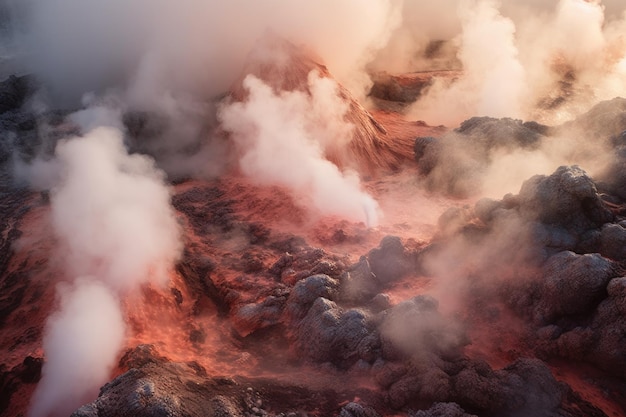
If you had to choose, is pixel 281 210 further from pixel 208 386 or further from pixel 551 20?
pixel 551 20

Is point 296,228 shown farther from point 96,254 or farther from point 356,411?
point 356,411

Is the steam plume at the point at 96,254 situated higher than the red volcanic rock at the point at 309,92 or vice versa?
the red volcanic rock at the point at 309,92

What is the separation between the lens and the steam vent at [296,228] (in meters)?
6.12

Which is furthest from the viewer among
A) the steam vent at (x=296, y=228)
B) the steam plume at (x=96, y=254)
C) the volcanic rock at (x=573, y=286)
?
the steam plume at (x=96, y=254)

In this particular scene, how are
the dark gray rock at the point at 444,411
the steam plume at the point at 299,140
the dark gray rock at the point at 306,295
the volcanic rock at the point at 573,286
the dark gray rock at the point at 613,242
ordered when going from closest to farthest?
the dark gray rock at the point at 444,411
the volcanic rock at the point at 573,286
the dark gray rock at the point at 613,242
the dark gray rock at the point at 306,295
the steam plume at the point at 299,140

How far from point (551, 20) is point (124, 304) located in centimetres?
2657

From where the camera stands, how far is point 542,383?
223 inches

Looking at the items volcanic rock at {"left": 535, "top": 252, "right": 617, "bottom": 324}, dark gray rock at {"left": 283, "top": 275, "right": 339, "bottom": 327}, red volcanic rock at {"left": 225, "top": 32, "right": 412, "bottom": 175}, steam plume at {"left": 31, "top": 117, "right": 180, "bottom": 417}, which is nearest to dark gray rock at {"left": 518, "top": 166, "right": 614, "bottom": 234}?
volcanic rock at {"left": 535, "top": 252, "right": 617, "bottom": 324}

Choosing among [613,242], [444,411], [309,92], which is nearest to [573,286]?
[613,242]

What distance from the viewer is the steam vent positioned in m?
6.12

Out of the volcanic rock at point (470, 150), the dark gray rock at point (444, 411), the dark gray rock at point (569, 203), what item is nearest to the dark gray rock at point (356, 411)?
the dark gray rock at point (444, 411)

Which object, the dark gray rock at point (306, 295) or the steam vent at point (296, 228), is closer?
the steam vent at point (296, 228)

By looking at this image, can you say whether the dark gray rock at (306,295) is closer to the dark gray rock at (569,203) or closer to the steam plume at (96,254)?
the steam plume at (96,254)

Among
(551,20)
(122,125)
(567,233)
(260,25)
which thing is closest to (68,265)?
(122,125)
